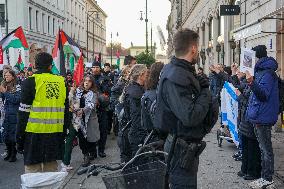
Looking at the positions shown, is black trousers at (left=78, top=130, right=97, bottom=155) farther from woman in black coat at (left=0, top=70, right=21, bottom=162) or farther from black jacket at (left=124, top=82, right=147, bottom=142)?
black jacket at (left=124, top=82, right=147, bottom=142)

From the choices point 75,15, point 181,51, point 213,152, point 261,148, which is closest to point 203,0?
point 213,152

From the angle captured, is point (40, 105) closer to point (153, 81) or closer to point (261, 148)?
point (153, 81)

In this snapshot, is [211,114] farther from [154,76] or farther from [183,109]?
[154,76]

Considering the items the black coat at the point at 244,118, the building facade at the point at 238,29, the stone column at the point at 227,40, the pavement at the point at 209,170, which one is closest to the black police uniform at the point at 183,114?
the building facade at the point at 238,29

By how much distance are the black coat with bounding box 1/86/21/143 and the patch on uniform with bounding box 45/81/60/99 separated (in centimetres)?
353

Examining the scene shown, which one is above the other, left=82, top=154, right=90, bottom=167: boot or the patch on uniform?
the patch on uniform

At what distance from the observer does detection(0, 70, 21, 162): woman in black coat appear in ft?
30.6

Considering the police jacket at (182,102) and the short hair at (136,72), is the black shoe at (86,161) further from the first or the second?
the police jacket at (182,102)

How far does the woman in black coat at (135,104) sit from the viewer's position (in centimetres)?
606

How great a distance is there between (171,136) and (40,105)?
96.6 inches

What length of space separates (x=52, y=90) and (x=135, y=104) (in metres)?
1.03

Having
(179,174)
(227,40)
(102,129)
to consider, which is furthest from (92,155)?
(227,40)

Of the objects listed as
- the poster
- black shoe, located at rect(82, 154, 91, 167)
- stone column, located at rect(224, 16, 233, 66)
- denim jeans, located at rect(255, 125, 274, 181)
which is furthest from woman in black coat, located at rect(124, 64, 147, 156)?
stone column, located at rect(224, 16, 233, 66)

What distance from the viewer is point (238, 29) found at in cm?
1211
